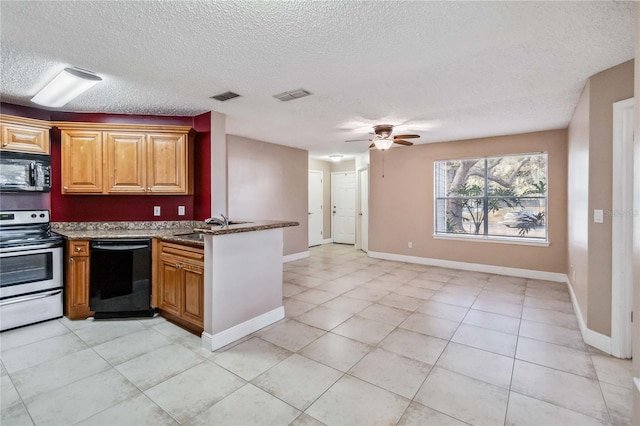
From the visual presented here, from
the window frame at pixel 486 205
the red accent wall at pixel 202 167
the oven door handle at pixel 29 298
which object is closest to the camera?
the oven door handle at pixel 29 298

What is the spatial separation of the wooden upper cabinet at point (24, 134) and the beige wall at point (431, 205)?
546cm

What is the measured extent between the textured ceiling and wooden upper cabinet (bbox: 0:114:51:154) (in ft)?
0.83

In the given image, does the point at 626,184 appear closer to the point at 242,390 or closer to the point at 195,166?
the point at 242,390

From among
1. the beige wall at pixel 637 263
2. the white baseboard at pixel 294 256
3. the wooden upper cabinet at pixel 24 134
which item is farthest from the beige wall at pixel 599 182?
the wooden upper cabinet at pixel 24 134

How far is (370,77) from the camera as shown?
288 cm

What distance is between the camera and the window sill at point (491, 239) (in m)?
5.10

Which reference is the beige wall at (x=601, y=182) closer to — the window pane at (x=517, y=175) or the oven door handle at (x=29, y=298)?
the window pane at (x=517, y=175)

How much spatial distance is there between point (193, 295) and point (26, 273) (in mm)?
1827

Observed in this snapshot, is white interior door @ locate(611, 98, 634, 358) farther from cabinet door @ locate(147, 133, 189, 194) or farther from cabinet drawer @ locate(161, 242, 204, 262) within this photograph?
cabinet door @ locate(147, 133, 189, 194)

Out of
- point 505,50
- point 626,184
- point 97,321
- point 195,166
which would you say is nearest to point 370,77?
point 505,50

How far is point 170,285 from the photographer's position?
3.26m

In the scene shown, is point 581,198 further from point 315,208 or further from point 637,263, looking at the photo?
point 315,208

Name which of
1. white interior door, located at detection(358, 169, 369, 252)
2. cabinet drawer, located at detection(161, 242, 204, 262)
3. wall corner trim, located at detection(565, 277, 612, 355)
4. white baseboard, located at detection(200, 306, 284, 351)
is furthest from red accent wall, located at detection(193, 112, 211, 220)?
white interior door, located at detection(358, 169, 369, 252)

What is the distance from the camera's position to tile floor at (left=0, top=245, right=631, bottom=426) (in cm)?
191
